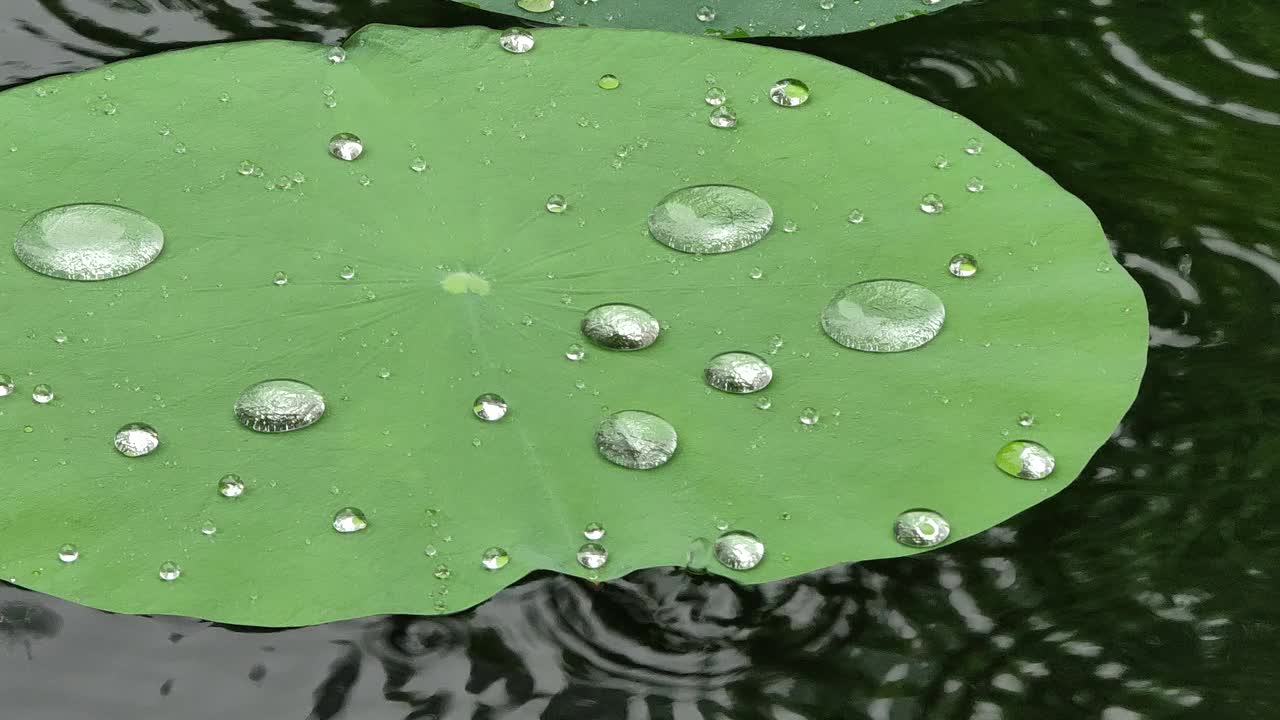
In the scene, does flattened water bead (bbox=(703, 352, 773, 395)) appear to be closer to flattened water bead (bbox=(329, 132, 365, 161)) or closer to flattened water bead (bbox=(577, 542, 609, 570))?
flattened water bead (bbox=(577, 542, 609, 570))

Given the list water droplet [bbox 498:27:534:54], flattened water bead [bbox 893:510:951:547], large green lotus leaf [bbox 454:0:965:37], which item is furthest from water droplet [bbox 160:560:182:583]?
large green lotus leaf [bbox 454:0:965:37]

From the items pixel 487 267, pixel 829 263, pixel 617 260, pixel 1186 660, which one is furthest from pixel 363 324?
pixel 1186 660

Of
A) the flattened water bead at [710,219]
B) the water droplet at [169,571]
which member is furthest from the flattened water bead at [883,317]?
the water droplet at [169,571]

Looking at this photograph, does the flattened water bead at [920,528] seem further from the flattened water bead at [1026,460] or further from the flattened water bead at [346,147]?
the flattened water bead at [346,147]

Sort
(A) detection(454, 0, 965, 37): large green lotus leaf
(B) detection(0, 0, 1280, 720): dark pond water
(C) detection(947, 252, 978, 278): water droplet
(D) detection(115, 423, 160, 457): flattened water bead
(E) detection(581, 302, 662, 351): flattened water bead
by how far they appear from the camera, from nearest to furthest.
Answer: (B) detection(0, 0, 1280, 720): dark pond water < (D) detection(115, 423, 160, 457): flattened water bead < (E) detection(581, 302, 662, 351): flattened water bead < (C) detection(947, 252, 978, 278): water droplet < (A) detection(454, 0, 965, 37): large green lotus leaf

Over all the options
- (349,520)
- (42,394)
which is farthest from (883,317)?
(42,394)

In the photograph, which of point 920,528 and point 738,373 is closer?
point 920,528

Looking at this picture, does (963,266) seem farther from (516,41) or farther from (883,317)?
(516,41)
